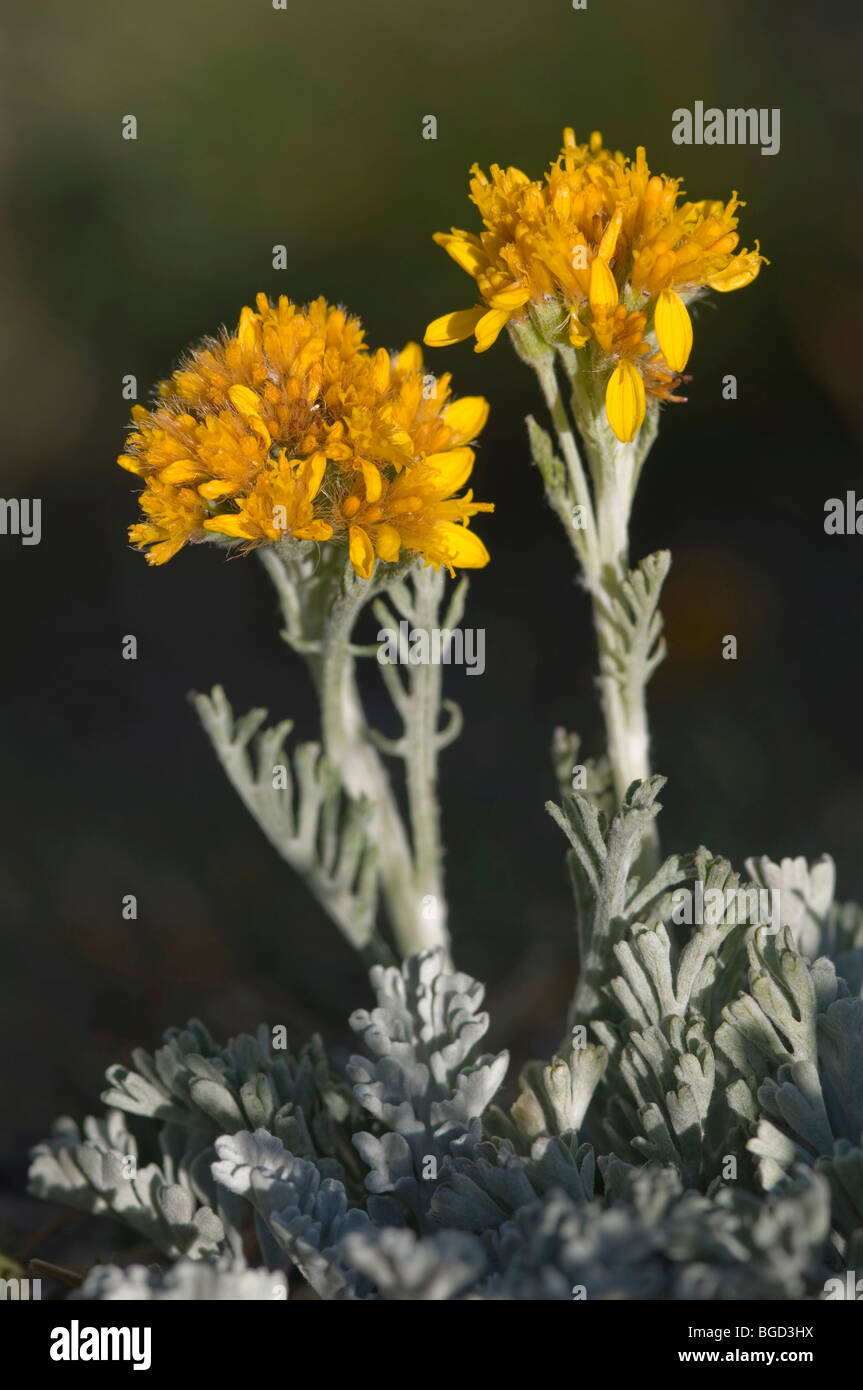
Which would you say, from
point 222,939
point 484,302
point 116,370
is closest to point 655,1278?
point 484,302

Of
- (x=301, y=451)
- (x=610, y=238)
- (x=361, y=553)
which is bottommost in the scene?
(x=361, y=553)

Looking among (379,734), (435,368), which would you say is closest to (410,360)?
(379,734)

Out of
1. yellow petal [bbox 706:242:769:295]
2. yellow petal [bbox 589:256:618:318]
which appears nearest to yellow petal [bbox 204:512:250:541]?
yellow petal [bbox 589:256:618:318]

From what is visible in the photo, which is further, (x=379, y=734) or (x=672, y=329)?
(x=379, y=734)

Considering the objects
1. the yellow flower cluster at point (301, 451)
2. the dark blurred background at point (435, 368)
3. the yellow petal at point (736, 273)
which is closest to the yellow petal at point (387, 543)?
the yellow flower cluster at point (301, 451)

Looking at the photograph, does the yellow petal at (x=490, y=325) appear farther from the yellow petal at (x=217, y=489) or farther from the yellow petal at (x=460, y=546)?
the yellow petal at (x=217, y=489)

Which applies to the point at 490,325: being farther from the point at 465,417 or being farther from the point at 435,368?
the point at 435,368

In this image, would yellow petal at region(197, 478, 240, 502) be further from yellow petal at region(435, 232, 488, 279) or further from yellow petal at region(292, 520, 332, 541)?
yellow petal at region(435, 232, 488, 279)
